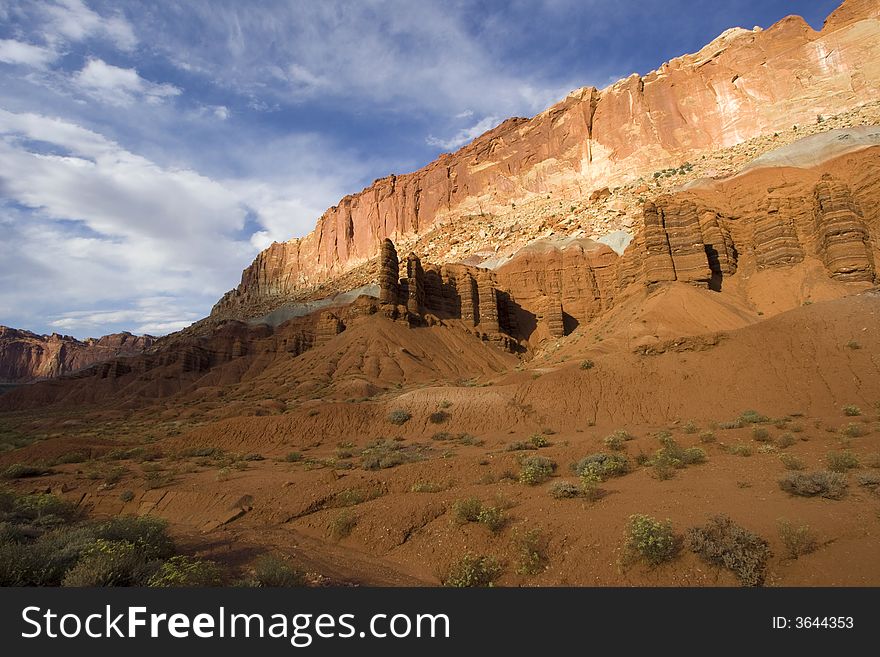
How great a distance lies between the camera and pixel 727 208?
147 ft

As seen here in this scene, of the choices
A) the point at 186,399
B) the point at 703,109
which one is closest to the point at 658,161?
the point at 703,109

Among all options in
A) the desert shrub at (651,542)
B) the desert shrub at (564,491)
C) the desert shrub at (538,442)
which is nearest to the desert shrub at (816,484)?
the desert shrub at (651,542)

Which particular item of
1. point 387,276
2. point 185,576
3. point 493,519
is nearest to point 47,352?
point 387,276

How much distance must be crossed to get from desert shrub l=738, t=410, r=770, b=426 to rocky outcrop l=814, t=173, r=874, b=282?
23.1 metres

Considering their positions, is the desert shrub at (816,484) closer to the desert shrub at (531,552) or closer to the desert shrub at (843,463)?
A: the desert shrub at (843,463)

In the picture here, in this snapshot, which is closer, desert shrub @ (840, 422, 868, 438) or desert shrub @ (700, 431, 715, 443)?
desert shrub @ (840, 422, 868, 438)

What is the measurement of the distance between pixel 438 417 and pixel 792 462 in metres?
17.5

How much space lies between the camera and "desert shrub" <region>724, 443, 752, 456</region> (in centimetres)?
1146

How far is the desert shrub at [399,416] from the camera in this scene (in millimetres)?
24953

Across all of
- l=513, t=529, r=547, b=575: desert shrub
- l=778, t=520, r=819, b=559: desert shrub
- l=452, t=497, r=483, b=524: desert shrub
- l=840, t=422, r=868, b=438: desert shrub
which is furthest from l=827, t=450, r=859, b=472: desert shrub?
l=452, t=497, r=483, b=524: desert shrub

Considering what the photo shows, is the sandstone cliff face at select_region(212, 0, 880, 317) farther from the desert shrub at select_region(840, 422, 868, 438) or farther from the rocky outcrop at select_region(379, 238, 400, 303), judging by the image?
the rocky outcrop at select_region(379, 238, 400, 303)

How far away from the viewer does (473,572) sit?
683 cm

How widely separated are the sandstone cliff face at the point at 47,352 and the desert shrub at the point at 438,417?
15872cm

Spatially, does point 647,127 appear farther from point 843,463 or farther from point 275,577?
point 275,577
